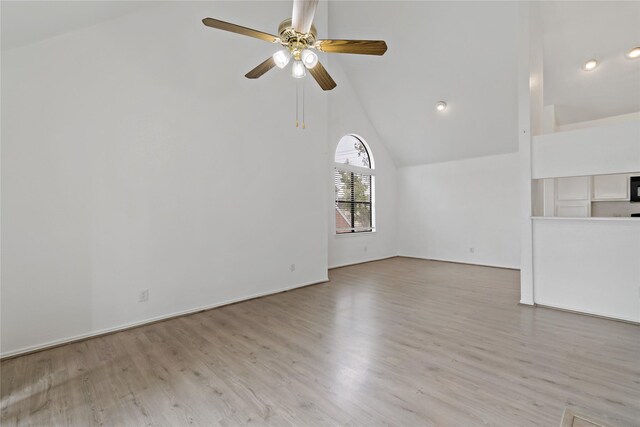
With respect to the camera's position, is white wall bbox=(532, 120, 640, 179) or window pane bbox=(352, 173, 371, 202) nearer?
white wall bbox=(532, 120, 640, 179)

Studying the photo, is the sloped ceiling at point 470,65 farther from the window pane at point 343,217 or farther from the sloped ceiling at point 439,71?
the window pane at point 343,217

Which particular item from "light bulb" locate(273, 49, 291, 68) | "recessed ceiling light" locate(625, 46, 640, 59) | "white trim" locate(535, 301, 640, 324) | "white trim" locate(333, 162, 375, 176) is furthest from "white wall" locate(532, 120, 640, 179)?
"white trim" locate(333, 162, 375, 176)

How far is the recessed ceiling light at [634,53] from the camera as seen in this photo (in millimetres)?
3950

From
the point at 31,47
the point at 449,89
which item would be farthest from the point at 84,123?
the point at 449,89

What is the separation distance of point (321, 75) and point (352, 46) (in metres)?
0.51

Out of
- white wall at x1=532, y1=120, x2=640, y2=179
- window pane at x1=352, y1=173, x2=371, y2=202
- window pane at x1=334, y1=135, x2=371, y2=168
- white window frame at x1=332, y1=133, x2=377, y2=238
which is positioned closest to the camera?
white wall at x1=532, y1=120, x2=640, y2=179

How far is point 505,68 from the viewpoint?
466 cm

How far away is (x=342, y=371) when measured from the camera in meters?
2.13

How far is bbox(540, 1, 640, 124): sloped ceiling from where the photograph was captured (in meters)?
3.85

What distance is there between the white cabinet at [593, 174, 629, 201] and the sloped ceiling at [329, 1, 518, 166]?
157 cm

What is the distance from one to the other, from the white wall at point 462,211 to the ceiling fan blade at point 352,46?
487cm

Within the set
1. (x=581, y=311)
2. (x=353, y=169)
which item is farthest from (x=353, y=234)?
(x=581, y=311)

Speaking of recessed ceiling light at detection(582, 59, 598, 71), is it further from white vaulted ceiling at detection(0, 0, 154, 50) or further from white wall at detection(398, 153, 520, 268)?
white vaulted ceiling at detection(0, 0, 154, 50)

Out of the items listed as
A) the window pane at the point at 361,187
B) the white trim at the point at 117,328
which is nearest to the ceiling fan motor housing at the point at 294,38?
the white trim at the point at 117,328
